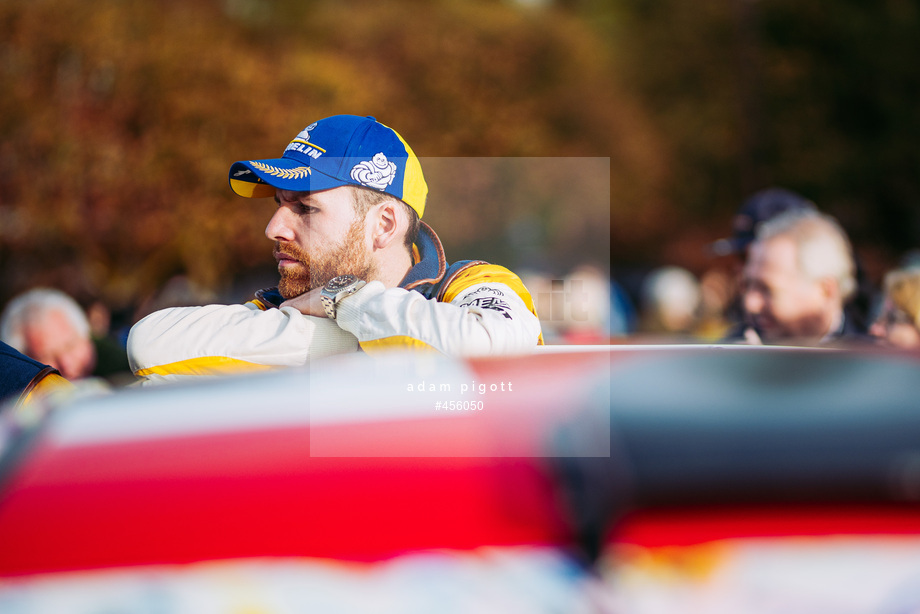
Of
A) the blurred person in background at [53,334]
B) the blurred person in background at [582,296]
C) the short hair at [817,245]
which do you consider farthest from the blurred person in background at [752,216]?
the blurred person in background at [53,334]

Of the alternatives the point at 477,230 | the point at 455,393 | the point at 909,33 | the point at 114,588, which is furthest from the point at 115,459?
the point at 909,33

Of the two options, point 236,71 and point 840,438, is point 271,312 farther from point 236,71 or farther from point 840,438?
point 236,71

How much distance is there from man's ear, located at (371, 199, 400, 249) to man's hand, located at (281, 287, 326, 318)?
145mm

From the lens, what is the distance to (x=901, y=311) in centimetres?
394

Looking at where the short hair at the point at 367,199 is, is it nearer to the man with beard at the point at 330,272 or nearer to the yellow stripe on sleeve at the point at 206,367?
the man with beard at the point at 330,272

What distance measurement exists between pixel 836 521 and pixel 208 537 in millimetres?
924

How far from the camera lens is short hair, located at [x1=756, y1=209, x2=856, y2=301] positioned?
3477mm

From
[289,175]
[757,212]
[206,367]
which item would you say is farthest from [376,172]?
[757,212]

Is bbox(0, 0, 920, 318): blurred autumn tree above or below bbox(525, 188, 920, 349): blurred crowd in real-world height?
above

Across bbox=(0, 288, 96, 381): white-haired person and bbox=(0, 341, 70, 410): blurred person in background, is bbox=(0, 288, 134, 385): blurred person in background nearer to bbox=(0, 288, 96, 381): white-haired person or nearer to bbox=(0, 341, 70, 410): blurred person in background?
bbox=(0, 288, 96, 381): white-haired person

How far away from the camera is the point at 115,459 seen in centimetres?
156

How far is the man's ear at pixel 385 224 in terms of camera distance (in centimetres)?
189

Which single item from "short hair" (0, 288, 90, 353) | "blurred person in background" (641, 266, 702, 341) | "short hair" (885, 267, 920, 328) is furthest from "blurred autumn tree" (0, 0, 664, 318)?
"short hair" (885, 267, 920, 328)

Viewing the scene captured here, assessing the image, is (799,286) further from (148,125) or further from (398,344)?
(148,125)
